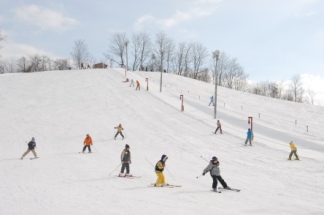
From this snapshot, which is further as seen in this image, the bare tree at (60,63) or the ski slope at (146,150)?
the bare tree at (60,63)

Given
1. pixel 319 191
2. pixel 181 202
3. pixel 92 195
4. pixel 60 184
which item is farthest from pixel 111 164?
pixel 319 191

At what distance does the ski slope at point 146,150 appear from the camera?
10398 millimetres

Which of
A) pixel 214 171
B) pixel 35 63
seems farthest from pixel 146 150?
pixel 35 63

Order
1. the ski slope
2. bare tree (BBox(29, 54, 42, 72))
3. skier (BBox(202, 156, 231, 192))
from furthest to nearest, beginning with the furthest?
1. bare tree (BBox(29, 54, 42, 72))
2. skier (BBox(202, 156, 231, 192))
3. the ski slope

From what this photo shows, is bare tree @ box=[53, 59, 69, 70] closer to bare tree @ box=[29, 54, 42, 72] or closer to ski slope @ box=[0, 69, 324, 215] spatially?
bare tree @ box=[29, 54, 42, 72]

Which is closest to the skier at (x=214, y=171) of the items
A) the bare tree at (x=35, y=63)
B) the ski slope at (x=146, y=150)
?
the ski slope at (x=146, y=150)

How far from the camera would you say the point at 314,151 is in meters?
21.9

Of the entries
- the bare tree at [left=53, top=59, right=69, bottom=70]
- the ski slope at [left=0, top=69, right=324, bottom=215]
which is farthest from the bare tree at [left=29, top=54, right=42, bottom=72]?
the ski slope at [left=0, top=69, right=324, bottom=215]

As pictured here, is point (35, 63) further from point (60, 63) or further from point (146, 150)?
point (146, 150)

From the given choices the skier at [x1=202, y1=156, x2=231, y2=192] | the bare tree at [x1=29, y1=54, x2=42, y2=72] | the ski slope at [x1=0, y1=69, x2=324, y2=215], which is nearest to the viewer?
the ski slope at [x1=0, y1=69, x2=324, y2=215]

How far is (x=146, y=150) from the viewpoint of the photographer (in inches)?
794

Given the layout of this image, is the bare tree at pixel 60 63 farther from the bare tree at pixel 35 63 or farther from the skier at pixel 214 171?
the skier at pixel 214 171

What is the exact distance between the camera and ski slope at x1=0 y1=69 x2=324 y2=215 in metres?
10.4

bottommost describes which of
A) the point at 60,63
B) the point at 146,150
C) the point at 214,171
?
the point at 146,150
